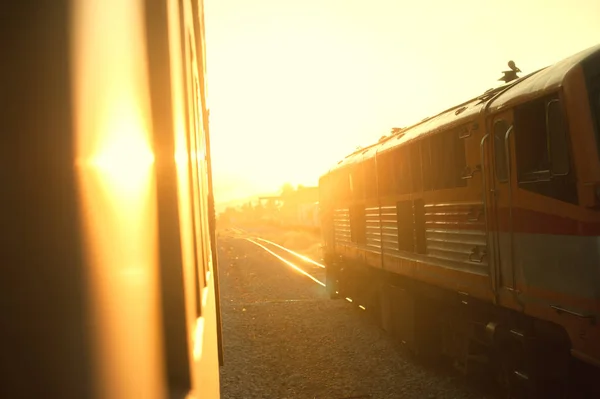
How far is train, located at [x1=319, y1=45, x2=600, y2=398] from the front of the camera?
479cm

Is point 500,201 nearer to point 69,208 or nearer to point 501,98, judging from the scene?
point 501,98

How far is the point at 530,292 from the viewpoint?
5402mm

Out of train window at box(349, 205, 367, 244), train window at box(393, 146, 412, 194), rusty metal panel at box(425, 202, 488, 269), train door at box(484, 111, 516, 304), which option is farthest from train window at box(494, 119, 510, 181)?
train window at box(349, 205, 367, 244)

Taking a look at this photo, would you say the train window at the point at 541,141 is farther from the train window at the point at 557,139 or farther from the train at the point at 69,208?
the train at the point at 69,208

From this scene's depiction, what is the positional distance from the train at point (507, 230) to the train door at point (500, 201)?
0.06 feet

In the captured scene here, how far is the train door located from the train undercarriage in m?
0.47

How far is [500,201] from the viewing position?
19.3 feet

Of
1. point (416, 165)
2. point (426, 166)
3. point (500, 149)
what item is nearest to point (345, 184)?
point (416, 165)

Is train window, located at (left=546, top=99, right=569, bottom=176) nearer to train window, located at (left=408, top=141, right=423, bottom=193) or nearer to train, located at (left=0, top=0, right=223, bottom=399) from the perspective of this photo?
train window, located at (left=408, top=141, right=423, bottom=193)

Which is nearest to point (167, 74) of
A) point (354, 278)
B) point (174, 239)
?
point (174, 239)

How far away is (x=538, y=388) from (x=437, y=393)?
2.00 m

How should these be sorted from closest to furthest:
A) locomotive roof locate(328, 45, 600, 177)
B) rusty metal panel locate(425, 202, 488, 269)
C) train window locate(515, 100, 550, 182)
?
locomotive roof locate(328, 45, 600, 177)
train window locate(515, 100, 550, 182)
rusty metal panel locate(425, 202, 488, 269)

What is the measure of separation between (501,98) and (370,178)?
4756 millimetres

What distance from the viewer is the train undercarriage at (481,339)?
543 centimetres
